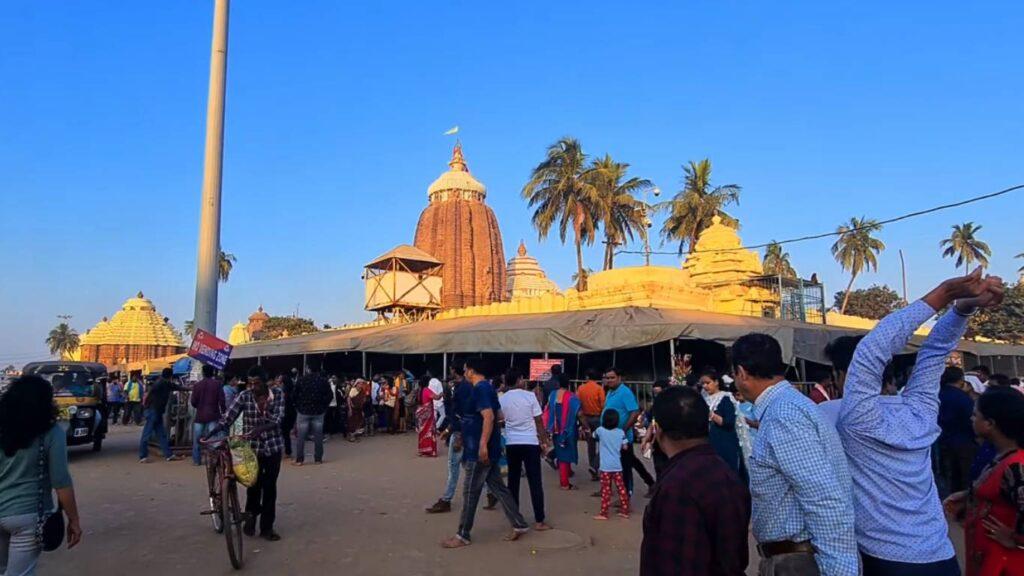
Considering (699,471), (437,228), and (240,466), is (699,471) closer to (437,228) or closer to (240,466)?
(240,466)

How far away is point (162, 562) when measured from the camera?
18.2 feet

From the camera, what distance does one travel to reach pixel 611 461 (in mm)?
7133

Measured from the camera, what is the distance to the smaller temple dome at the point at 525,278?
189 ft

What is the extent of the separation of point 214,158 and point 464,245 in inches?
1433

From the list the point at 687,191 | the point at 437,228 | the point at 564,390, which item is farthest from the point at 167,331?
the point at 564,390

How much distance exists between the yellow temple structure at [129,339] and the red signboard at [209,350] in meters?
56.2

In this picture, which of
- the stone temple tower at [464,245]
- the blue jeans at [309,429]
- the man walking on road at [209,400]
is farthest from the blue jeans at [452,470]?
the stone temple tower at [464,245]

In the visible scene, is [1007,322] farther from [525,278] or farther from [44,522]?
[44,522]

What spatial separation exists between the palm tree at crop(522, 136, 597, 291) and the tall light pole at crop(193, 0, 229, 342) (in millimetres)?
18408

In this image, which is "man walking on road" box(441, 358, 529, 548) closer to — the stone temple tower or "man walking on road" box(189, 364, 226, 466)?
"man walking on road" box(189, 364, 226, 466)

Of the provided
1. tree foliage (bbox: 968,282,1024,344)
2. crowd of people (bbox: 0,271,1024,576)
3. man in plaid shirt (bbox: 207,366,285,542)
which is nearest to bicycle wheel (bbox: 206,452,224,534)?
man in plaid shirt (bbox: 207,366,285,542)

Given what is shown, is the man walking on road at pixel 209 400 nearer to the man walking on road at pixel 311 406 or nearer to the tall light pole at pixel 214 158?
the man walking on road at pixel 311 406

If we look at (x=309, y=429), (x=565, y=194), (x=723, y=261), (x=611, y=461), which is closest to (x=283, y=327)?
(x=565, y=194)

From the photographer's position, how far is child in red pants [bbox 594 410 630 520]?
7.11 metres
